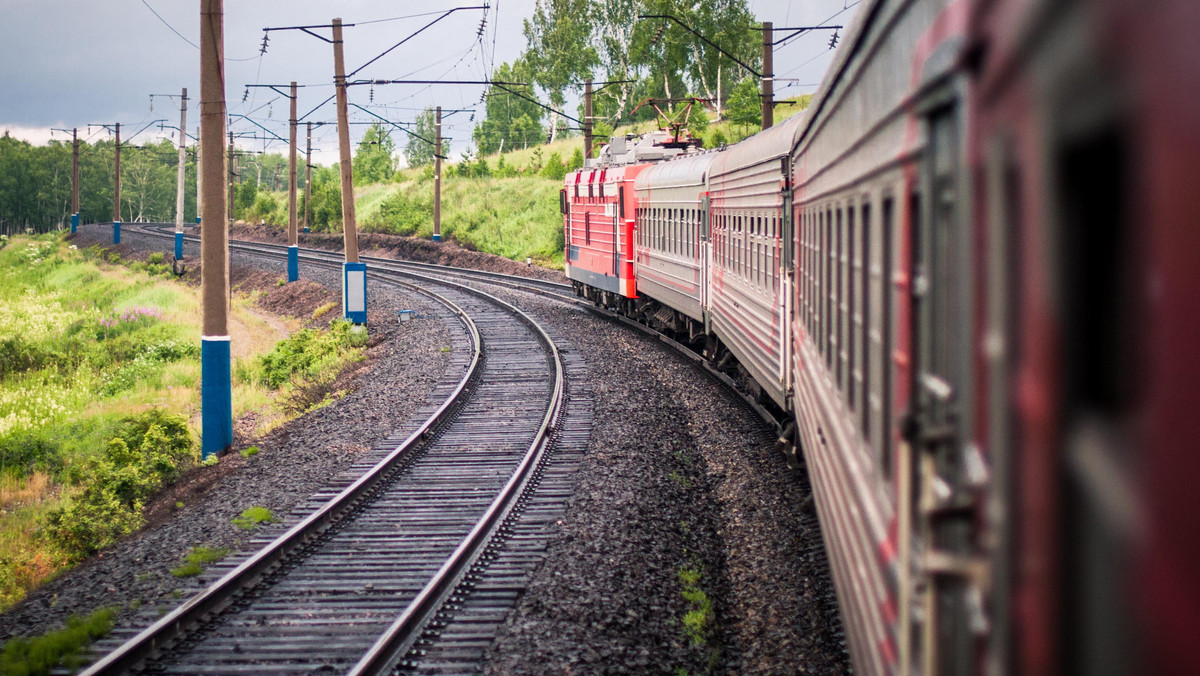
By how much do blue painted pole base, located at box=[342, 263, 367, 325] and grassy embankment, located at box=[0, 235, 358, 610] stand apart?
966 mm

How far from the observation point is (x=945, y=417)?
2303 millimetres

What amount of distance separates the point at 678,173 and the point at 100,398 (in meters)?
12.1

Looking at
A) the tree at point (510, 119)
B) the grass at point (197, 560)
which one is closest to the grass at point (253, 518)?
the grass at point (197, 560)

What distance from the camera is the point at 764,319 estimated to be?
11.0 meters

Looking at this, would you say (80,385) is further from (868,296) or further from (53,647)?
(868,296)

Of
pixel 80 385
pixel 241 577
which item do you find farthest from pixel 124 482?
pixel 80 385

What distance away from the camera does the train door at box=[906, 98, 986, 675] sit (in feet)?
6.46

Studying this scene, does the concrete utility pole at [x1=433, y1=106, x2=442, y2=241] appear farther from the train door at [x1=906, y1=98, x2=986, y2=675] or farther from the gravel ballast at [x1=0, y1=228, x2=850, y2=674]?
the train door at [x1=906, y1=98, x2=986, y2=675]

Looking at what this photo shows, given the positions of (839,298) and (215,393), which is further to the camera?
(215,393)

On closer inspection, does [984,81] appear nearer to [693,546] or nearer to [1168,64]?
[1168,64]

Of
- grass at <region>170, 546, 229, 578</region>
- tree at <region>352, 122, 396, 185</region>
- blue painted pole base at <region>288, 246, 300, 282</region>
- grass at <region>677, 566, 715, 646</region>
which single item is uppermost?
tree at <region>352, 122, 396, 185</region>

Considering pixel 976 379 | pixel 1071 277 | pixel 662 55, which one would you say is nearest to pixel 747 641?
pixel 976 379

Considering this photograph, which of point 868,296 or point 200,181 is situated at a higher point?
point 200,181

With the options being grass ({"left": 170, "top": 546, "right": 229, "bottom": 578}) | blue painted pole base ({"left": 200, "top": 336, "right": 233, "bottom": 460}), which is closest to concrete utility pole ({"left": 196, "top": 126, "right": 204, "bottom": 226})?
blue painted pole base ({"left": 200, "top": 336, "right": 233, "bottom": 460})
